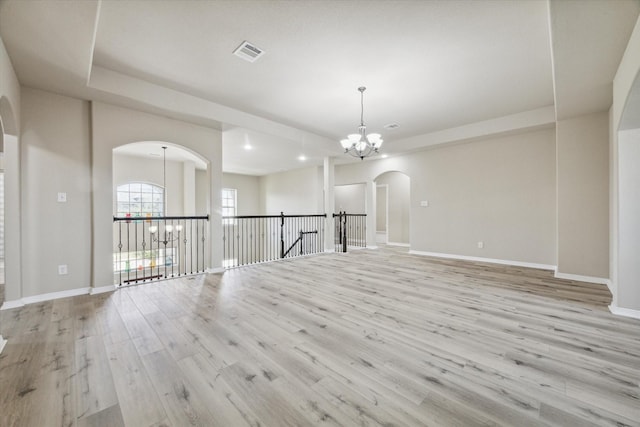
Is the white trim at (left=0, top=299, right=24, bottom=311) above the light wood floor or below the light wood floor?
above

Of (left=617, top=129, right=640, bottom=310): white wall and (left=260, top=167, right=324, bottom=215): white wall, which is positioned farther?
(left=260, top=167, right=324, bottom=215): white wall

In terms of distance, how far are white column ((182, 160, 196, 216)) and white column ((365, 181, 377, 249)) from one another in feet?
18.4

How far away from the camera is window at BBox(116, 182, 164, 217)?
7.79 m

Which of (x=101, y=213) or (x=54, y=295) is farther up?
(x=101, y=213)

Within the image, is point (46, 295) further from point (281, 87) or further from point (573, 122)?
point (573, 122)

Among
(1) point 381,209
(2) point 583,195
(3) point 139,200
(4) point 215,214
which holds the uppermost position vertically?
(3) point 139,200

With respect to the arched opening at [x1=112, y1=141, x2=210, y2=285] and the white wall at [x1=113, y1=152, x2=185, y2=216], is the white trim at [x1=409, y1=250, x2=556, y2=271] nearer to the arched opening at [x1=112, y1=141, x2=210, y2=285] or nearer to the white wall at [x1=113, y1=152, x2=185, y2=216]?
the arched opening at [x1=112, y1=141, x2=210, y2=285]

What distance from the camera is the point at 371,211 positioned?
26.6ft

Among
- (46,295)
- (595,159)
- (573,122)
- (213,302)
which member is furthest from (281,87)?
(595,159)

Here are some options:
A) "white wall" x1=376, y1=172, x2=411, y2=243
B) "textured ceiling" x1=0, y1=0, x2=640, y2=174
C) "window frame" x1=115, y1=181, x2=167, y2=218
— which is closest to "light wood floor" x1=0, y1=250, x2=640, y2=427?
"textured ceiling" x1=0, y1=0, x2=640, y2=174

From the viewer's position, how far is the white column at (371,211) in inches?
317

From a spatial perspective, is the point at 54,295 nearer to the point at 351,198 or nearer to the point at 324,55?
the point at 324,55

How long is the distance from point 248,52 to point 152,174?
6700 mm

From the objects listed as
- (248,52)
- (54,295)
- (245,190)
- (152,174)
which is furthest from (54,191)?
(245,190)
